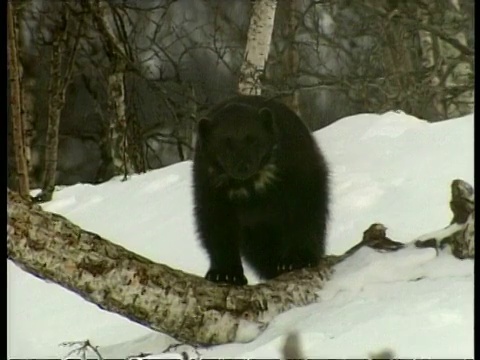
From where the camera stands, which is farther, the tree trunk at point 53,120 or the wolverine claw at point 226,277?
the tree trunk at point 53,120

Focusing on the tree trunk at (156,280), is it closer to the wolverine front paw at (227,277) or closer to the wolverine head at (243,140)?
the wolverine front paw at (227,277)

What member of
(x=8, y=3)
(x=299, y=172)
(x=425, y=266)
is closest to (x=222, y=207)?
(x=299, y=172)

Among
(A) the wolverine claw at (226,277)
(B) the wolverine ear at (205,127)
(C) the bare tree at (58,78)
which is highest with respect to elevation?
(C) the bare tree at (58,78)

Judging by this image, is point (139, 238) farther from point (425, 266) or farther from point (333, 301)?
point (425, 266)

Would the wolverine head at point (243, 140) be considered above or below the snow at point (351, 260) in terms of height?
above

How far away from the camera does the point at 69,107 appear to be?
131cm

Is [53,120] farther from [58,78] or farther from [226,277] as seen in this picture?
[226,277]

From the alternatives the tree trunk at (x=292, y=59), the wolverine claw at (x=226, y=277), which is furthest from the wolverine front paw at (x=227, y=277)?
the tree trunk at (x=292, y=59)

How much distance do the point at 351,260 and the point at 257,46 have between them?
39 centimetres

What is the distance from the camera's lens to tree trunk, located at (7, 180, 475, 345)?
3.74 feet

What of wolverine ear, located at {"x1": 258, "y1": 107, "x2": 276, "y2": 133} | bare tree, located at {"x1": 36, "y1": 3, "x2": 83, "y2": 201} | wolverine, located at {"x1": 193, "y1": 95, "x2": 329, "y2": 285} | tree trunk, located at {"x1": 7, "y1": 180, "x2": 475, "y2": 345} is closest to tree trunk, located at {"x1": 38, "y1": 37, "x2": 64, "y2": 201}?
bare tree, located at {"x1": 36, "y1": 3, "x2": 83, "y2": 201}

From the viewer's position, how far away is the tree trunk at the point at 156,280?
1.14 meters

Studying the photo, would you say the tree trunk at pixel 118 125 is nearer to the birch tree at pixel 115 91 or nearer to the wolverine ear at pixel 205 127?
the birch tree at pixel 115 91
